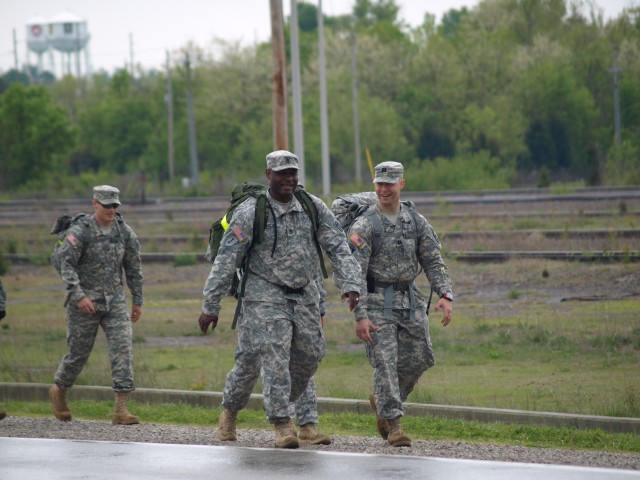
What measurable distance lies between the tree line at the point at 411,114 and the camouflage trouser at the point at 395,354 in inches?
1347

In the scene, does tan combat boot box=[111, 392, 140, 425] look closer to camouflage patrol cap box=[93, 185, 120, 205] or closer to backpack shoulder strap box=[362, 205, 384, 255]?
camouflage patrol cap box=[93, 185, 120, 205]

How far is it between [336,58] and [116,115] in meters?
15.7

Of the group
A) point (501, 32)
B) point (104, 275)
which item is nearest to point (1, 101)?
point (501, 32)

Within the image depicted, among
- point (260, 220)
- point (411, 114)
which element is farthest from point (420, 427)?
point (411, 114)

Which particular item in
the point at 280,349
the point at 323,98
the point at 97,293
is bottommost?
the point at 280,349

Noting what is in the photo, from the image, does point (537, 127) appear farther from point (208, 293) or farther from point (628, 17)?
point (208, 293)

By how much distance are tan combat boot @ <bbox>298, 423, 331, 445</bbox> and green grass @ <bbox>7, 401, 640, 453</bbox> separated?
1.05 m

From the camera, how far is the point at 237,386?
934cm

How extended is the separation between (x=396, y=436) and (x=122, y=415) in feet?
A: 9.60

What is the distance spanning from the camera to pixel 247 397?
31.1 feet

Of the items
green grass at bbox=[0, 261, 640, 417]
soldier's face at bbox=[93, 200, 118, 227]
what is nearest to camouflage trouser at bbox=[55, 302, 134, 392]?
soldier's face at bbox=[93, 200, 118, 227]

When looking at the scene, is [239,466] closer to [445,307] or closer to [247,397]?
[247,397]

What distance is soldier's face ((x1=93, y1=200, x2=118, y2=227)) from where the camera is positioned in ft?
37.2

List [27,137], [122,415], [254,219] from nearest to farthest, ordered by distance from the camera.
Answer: [254,219], [122,415], [27,137]
